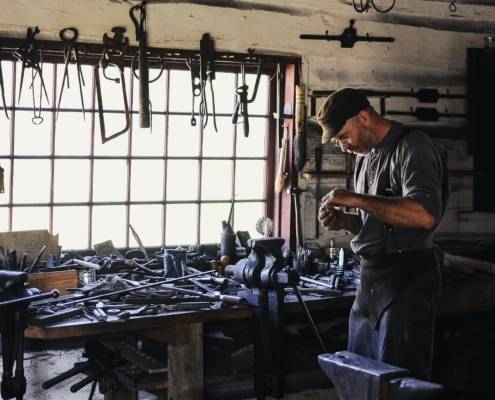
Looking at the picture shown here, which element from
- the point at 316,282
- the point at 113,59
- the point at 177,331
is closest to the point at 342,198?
the point at 177,331

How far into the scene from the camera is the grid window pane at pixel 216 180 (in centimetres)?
461

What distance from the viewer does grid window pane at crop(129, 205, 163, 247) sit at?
4473mm

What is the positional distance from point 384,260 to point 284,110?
1.75 meters

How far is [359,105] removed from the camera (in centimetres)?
301

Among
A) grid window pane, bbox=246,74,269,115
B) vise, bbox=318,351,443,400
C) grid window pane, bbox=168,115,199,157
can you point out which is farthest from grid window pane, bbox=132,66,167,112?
vise, bbox=318,351,443,400

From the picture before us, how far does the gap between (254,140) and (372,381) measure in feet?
8.76

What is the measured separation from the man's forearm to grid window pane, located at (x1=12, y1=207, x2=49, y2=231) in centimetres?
216

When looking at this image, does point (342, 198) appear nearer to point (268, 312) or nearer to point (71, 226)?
point (268, 312)

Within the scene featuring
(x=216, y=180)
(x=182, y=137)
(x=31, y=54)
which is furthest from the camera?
(x=216, y=180)

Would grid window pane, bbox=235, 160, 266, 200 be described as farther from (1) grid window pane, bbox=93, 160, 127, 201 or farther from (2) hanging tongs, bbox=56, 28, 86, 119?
(2) hanging tongs, bbox=56, 28, 86, 119

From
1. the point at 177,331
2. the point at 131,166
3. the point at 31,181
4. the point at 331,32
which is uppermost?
the point at 331,32

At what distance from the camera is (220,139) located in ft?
15.2

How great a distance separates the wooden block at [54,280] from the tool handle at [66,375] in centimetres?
38

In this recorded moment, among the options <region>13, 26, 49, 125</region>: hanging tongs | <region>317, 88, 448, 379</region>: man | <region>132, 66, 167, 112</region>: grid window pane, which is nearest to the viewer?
<region>317, 88, 448, 379</region>: man
